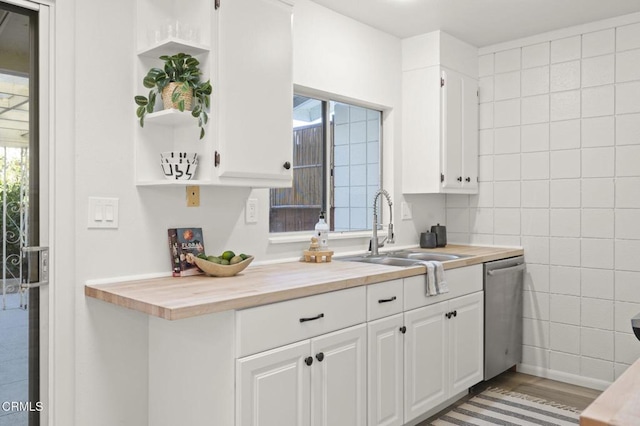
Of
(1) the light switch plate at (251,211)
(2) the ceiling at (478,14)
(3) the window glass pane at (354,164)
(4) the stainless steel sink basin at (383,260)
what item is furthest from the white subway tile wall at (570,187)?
(1) the light switch plate at (251,211)

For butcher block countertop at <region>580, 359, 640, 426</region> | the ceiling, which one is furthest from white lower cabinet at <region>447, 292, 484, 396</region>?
butcher block countertop at <region>580, 359, 640, 426</region>

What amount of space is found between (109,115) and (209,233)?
0.70m

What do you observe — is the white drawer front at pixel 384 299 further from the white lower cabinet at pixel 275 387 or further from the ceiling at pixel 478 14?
the ceiling at pixel 478 14

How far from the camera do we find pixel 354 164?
3.44m

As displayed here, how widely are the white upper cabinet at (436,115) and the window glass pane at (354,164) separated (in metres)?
0.24

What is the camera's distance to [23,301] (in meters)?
1.91

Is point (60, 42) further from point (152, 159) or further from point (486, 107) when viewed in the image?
point (486, 107)

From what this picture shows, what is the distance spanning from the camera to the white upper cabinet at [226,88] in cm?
206

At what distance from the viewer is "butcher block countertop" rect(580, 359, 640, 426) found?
856 millimetres

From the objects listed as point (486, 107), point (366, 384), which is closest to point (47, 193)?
point (366, 384)

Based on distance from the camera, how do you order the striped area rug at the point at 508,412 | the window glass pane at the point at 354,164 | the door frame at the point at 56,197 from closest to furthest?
the door frame at the point at 56,197 → the striped area rug at the point at 508,412 → the window glass pane at the point at 354,164

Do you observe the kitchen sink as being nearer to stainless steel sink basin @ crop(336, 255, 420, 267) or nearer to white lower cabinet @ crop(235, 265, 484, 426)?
stainless steel sink basin @ crop(336, 255, 420, 267)

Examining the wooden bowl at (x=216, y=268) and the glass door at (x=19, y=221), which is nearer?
the glass door at (x=19, y=221)

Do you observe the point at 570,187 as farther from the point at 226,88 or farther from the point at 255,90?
the point at 226,88
